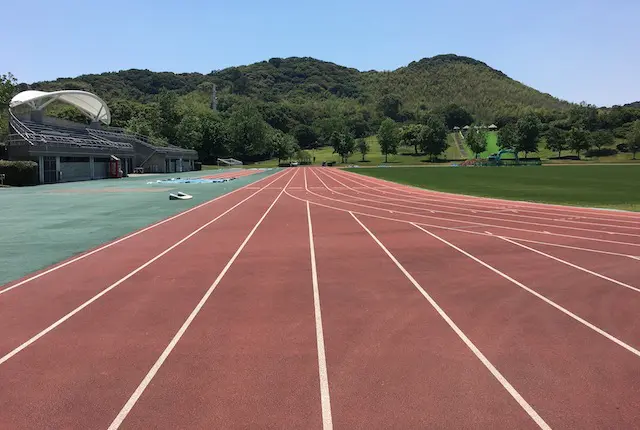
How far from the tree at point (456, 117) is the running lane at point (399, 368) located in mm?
175679

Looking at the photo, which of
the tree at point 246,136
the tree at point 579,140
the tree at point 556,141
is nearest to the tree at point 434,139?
the tree at point 556,141

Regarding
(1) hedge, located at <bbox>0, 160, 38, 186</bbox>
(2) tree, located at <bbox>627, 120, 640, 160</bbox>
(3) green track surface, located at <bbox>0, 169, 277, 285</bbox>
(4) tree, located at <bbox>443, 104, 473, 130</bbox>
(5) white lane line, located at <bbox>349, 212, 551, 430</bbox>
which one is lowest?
(5) white lane line, located at <bbox>349, 212, 551, 430</bbox>

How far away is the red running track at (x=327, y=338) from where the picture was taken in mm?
4098

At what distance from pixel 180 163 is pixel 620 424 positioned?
239 ft

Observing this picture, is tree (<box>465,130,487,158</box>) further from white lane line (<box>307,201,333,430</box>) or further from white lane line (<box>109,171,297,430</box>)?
white lane line (<box>307,201,333,430</box>)

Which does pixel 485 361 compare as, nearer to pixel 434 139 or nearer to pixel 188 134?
pixel 188 134

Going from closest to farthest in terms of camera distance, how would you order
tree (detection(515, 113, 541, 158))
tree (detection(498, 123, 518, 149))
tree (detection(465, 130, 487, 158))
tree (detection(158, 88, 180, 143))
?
tree (detection(158, 88, 180, 143))
tree (detection(515, 113, 541, 158))
tree (detection(498, 123, 518, 149))
tree (detection(465, 130, 487, 158))

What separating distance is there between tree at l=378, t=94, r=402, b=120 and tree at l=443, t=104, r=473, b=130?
22738 mm

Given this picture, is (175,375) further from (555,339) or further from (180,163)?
(180,163)

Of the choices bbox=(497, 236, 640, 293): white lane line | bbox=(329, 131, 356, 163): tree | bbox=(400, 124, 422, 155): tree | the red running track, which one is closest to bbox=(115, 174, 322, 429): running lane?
the red running track

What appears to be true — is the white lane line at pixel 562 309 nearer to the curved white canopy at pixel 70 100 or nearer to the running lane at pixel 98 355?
the running lane at pixel 98 355

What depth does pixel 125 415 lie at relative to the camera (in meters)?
4.01

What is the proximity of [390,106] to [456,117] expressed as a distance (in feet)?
94.0

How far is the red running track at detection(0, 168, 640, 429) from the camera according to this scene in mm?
4098
